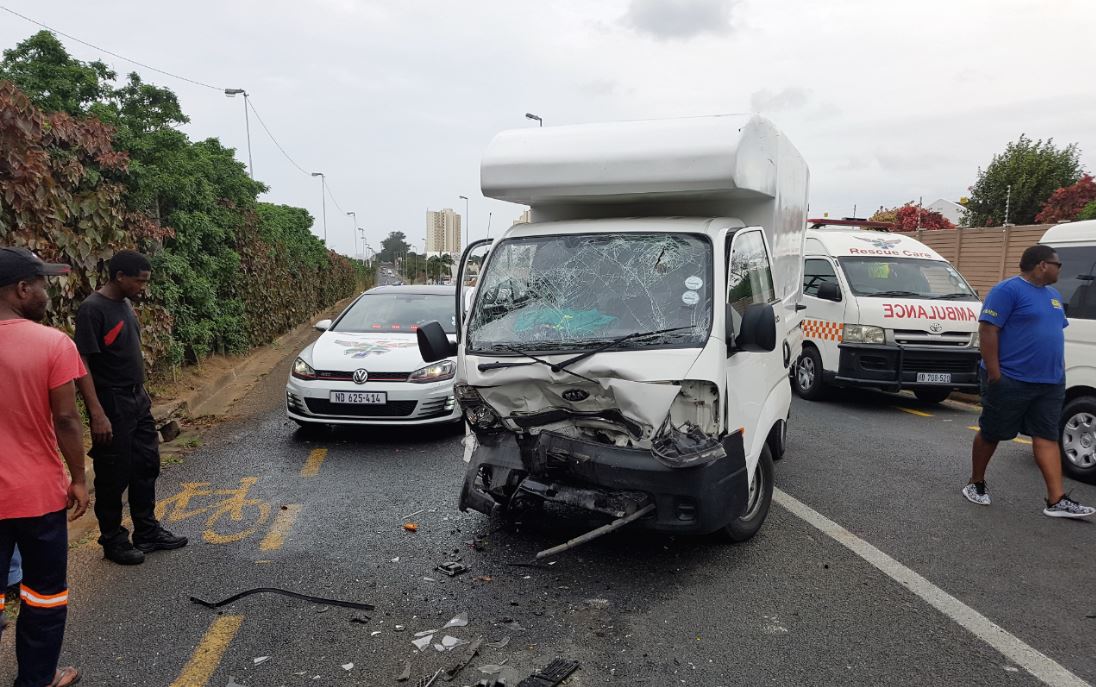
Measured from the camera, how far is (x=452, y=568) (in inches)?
164

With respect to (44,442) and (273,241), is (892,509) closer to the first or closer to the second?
(44,442)

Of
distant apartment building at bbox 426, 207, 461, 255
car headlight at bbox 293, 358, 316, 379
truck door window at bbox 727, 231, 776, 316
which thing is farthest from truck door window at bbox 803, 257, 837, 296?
distant apartment building at bbox 426, 207, 461, 255

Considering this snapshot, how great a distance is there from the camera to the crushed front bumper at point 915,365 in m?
8.45

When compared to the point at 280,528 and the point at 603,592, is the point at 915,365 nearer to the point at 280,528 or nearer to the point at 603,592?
the point at 603,592

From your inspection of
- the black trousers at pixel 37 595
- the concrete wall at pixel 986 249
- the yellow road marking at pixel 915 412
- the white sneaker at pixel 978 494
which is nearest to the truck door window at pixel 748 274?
the white sneaker at pixel 978 494

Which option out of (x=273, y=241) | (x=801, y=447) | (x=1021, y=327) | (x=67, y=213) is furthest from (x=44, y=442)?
(x=273, y=241)

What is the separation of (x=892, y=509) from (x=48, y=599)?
196 inches

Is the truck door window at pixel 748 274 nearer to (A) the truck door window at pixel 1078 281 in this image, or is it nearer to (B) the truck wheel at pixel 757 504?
(B) the truck wheel at pixel 757 504

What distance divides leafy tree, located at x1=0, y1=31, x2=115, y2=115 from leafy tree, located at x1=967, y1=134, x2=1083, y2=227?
3102 centimetres

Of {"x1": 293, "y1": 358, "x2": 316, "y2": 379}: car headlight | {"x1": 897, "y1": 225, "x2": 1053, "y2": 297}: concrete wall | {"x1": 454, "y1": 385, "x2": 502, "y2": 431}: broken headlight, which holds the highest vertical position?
{"x1": 897, "y1": 225, "x2": 1053, "y2": 297}: concrete wall

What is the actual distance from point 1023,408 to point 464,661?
4212 mm

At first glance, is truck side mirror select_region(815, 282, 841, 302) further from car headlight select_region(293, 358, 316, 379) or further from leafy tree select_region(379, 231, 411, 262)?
leafy tree select_region(379, 231, 411, 262)

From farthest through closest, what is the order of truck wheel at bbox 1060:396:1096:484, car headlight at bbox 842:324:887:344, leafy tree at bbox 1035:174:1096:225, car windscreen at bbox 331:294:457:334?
leafy tree at bbox 1035:174:1096:225 → car headlight at bbox 842:324:887:344 → car windscreen at bbox 331:294:457:334 → truck wheel at bbox 1060:396:1096:484

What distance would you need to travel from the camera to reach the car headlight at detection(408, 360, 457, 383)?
23.0 feet
